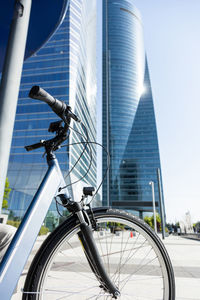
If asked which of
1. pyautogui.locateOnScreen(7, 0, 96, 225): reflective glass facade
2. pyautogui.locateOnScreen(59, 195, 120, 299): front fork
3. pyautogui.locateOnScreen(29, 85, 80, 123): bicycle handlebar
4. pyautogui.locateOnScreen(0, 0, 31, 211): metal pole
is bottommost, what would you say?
pyautogui.locateOnScreen(59, 195, 120, 299): front fork

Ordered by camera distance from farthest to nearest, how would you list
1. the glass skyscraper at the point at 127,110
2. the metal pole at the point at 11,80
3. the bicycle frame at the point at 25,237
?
the glass skyscraper at the point at 127,110, the metal pole at the point at 11,80, the bicycle frame at the point at 25,237

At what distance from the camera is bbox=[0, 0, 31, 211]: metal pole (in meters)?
1.88

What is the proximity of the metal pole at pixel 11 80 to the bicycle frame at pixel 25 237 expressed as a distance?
33.7 inches

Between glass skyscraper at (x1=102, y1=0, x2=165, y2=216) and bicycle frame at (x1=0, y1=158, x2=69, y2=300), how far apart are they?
67.3 meters

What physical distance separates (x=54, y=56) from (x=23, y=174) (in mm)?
24874

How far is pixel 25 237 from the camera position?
1063mm

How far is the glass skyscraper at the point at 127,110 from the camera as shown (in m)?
78.9

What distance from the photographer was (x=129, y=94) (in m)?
92.7

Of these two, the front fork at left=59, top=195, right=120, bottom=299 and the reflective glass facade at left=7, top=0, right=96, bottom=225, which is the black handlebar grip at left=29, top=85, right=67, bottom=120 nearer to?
the front fork at left=59, top=195, right=120, bottom=299

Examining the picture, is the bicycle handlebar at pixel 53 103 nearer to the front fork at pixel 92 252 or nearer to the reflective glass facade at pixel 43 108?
the front fork at pixel 92 252

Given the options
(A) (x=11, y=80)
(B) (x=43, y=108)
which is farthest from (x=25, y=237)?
(B) (x=43, y=108)

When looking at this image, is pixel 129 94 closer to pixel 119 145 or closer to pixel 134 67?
pixel 134 67

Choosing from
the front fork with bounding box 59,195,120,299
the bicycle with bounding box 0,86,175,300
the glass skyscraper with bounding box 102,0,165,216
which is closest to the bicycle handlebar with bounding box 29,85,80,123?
the bicycle with bounding box 0,86,175,300

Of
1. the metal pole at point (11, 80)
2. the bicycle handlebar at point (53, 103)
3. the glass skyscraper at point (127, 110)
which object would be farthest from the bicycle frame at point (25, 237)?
the glass skyscraper at point (127, 110)
